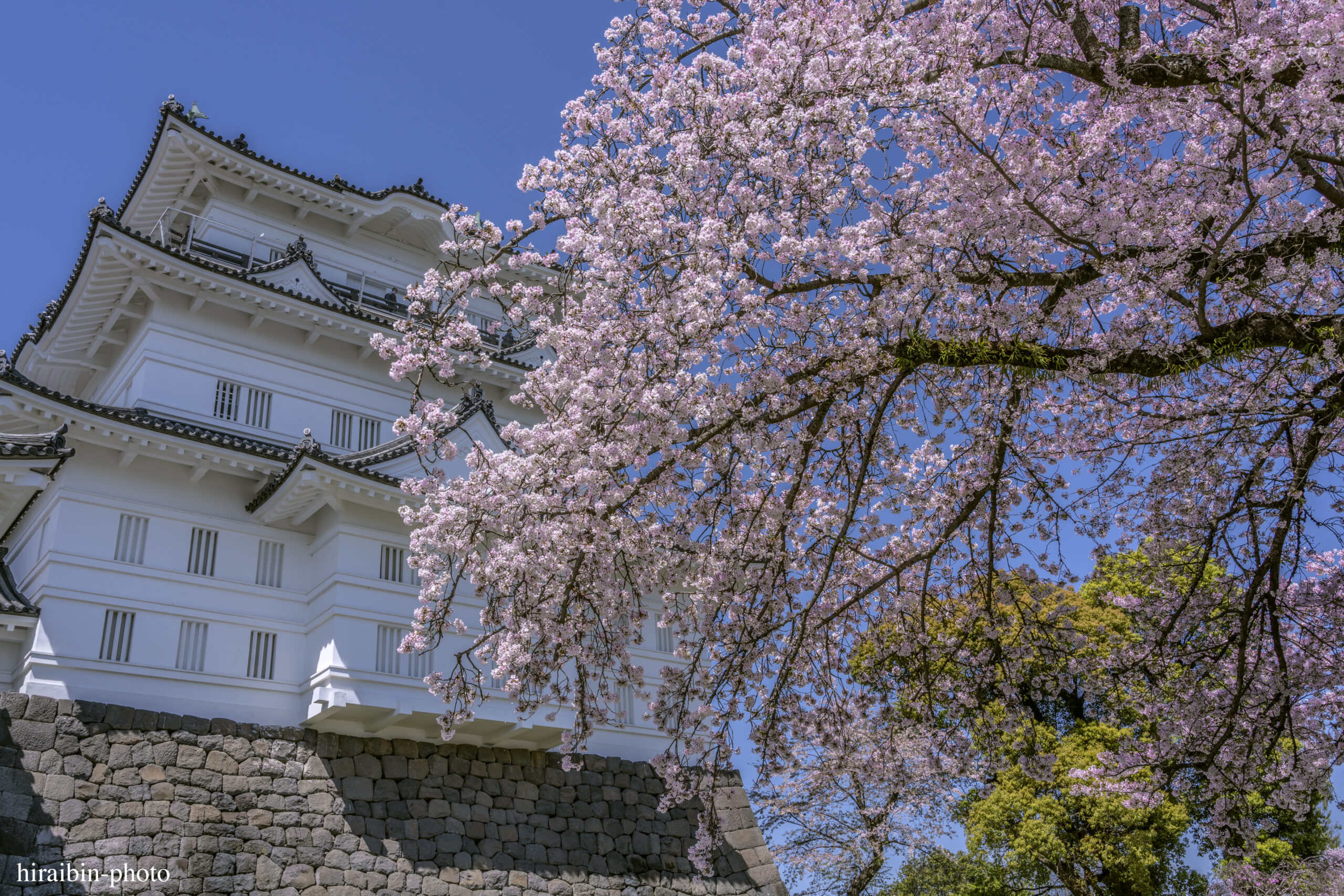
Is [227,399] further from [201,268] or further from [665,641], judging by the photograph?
[665,641]

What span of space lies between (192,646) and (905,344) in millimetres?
9519

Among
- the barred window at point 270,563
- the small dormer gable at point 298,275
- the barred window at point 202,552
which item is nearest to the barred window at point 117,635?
the barred window at point 202,552

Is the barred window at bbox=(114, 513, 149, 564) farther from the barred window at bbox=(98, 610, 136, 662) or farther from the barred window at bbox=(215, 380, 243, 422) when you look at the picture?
the barred window at bbox=(215, 380, 243, 422)

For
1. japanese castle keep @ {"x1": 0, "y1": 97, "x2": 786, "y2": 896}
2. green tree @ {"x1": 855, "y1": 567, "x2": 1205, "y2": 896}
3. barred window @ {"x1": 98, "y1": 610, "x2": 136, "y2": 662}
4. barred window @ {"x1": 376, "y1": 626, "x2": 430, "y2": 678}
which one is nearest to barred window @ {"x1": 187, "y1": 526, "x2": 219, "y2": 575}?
japanese castle keep @ {"x1": 0, "y1": 97, "x2": 786, "y2": 896}

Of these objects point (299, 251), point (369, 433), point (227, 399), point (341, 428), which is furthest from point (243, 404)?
point (299, 251)

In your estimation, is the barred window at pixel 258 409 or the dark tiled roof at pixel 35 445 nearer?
the dark tiled roof at pixel 35 445

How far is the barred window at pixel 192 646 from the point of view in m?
11.2

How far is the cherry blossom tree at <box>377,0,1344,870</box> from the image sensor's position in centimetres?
552

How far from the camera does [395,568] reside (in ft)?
41.6

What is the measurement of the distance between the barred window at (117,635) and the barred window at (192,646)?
1.72 feet

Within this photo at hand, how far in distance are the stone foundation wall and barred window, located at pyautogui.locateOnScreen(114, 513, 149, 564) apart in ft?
6.09

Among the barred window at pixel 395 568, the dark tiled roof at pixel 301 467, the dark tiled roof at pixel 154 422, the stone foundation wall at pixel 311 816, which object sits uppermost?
the dark tiled roof at pixel 154 422

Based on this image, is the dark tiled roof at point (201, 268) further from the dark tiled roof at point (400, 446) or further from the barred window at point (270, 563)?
the barred window at point (270, 563)

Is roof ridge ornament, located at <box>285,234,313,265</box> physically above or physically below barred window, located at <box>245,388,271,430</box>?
above
